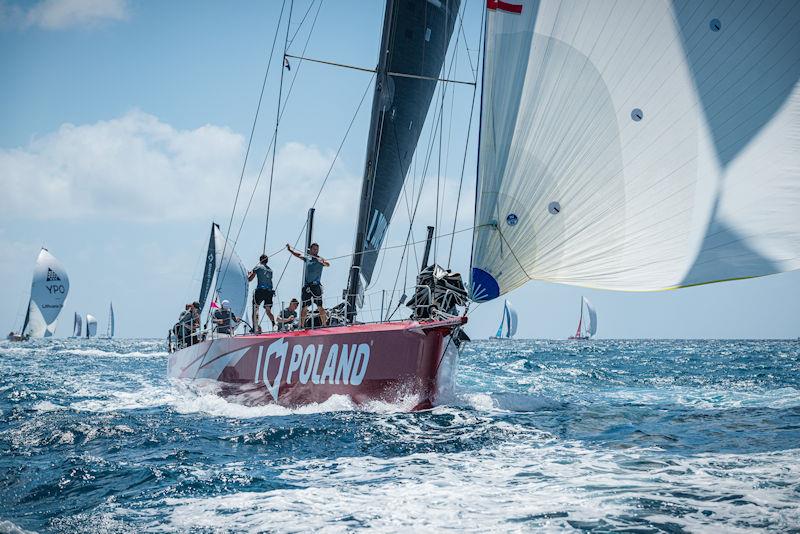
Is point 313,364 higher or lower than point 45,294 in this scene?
lower

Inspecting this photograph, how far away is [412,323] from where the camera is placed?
25.2 feet

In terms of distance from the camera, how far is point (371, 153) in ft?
34.3

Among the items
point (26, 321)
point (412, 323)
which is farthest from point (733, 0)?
point (26, 321)

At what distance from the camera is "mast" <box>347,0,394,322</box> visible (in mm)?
10320

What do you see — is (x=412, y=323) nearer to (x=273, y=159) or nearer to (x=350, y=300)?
(x=350, y=300)

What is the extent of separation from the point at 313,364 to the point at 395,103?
4566 millimetres

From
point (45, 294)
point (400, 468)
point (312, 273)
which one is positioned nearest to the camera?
point (400, 468)

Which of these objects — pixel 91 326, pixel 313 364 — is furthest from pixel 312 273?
pixel 91 326

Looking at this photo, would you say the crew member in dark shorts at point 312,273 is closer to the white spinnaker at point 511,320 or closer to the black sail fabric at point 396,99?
the black sail fabric at point 396,99

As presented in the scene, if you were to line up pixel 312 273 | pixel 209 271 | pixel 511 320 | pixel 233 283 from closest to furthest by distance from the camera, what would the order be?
pixel 312 273 < pixel 209 271 < pixel 233 283 < pixel 511 320

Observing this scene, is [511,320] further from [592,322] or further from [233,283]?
[233,283]

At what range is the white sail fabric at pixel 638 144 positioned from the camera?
5.93m

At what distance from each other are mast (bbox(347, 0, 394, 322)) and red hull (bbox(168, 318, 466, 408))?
179 centimetres

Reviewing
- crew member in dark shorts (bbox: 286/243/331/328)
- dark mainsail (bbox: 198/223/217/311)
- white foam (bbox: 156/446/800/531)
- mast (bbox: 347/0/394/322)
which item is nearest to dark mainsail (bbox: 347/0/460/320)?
mast (bbox: 347/0/394/322)
